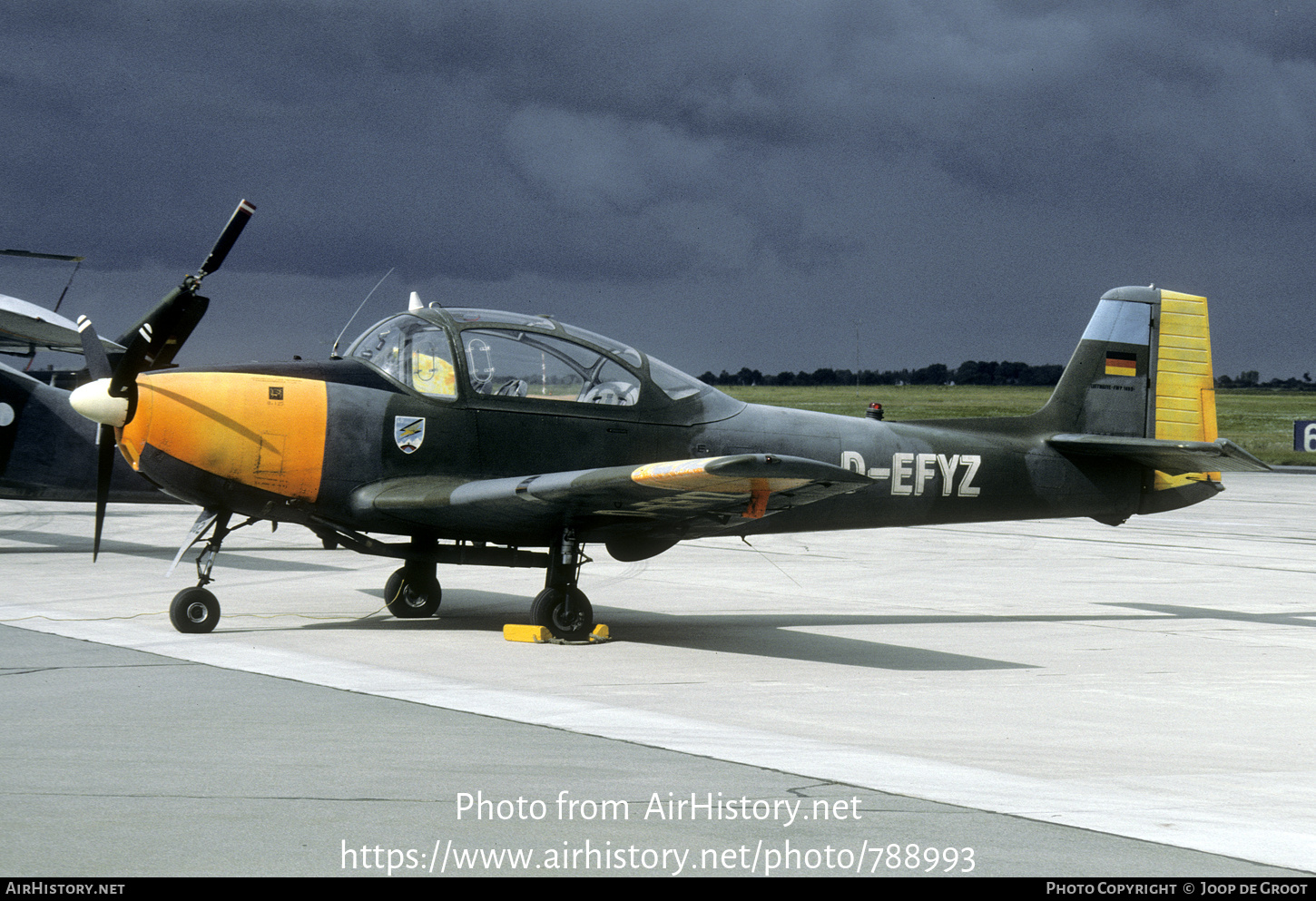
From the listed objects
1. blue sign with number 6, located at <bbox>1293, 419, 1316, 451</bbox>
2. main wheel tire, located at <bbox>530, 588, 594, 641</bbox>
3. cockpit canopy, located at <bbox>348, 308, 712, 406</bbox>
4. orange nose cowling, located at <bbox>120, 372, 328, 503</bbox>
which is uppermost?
blue sign with number 6, located at <bbox>1293, 419, 1316, 451</bbox>

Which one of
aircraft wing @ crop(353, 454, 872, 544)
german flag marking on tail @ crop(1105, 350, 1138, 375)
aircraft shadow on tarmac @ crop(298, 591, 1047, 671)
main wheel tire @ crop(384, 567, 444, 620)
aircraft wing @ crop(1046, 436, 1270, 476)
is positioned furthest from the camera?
german flag marking on tail @ crop(1105, 350, 1138, 375)

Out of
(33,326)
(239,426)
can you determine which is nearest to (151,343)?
(239,426)

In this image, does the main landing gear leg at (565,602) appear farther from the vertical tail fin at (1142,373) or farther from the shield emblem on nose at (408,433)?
the vertical tail fin at (1142,373)

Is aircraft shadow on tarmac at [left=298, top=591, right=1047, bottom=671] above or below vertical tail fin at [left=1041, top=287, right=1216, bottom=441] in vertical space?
below

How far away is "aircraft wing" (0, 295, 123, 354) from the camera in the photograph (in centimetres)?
2375

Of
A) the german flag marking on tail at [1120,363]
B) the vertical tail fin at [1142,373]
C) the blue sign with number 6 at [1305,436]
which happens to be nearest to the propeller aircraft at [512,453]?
the vertical tail fin at [1142,373]

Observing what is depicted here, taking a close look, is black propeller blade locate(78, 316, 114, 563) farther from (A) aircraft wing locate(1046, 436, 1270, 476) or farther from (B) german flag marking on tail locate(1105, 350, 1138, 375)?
(B) german flag marking on tail locate(1105, 350, 1138, 375)

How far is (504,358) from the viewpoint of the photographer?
435 inches

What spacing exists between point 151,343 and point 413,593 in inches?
126

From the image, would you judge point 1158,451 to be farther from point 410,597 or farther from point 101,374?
point 101,374

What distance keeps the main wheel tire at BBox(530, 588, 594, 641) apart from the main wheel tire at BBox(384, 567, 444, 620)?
187 cm

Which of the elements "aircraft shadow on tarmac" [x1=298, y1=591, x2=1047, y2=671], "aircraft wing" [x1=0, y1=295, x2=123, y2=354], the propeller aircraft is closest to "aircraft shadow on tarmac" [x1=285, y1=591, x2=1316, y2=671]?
"aircraft shadow on tarmac" [x1=298, y1=591, x2=1047, y2=671]

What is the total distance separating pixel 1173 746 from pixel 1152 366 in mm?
7905

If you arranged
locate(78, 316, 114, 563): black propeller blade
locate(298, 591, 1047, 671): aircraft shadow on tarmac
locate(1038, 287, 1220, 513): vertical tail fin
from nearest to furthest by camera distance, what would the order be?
locate(298, 591, 1047, 671): aircraft shadow on tarmac < locate(78, 316, 114, 563): black propeller blade < locate(1038, 287, 1220, 513): vertical tail fin
